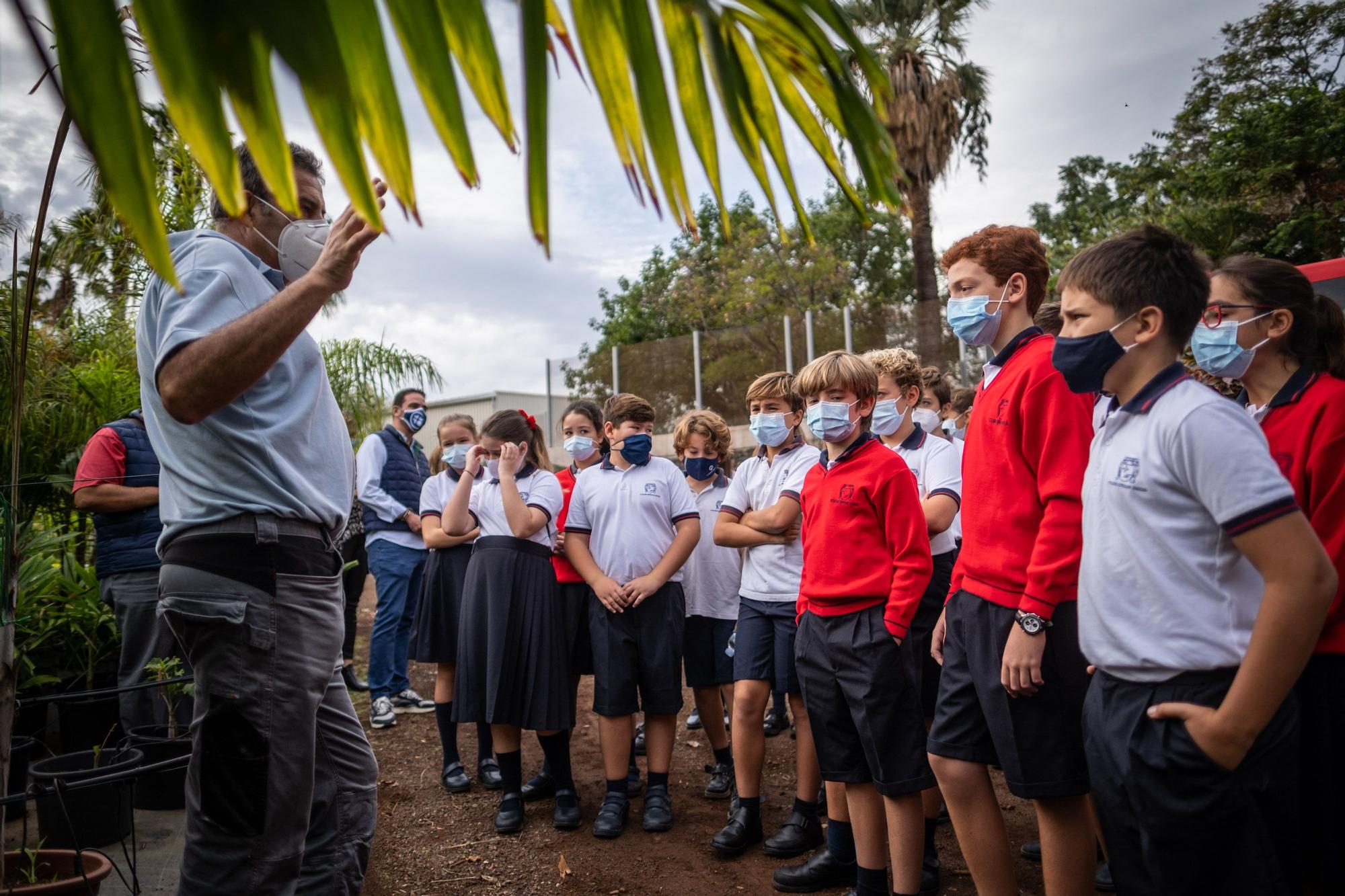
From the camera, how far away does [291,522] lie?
2.09m

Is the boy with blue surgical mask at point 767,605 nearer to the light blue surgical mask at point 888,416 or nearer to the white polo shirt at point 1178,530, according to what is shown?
the light blue surgical mask at point 888,416

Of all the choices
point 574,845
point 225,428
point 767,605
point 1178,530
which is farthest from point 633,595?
point 1178,530

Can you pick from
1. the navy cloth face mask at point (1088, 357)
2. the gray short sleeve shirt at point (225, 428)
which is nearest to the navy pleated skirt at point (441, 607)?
the gray short sleeve shirt at point (225, 428)

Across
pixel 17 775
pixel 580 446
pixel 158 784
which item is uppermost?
pixel 580 446

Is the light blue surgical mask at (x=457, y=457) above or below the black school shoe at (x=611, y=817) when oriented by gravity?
above

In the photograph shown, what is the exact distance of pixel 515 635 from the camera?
4.98 m

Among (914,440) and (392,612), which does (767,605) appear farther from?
(392,612)

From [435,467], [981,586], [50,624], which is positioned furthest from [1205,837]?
[435,467]

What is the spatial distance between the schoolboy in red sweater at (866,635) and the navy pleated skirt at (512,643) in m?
1.68

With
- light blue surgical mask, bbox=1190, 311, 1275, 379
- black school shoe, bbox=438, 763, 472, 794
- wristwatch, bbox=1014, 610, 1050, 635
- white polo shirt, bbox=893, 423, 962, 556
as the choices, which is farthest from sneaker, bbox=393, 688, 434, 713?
light blue surgical mask, bbox=1190, 311, 1275, 379

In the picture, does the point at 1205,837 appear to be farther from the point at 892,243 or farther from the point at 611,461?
the point at 892,243

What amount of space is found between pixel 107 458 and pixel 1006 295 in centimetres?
436

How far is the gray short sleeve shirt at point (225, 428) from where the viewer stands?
200 cm

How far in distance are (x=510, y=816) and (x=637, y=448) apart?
1.98 metres
